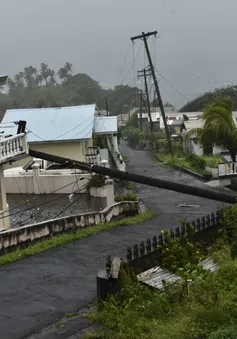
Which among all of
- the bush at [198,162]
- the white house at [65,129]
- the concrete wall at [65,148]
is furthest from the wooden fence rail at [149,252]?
the bush at [198,162]

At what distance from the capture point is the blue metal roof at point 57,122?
78.2 ft

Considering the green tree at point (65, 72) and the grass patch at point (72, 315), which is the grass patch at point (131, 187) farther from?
the green tree at point (65, 72)

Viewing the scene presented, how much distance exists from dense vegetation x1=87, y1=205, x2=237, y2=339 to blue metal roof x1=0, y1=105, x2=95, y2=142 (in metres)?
16.1

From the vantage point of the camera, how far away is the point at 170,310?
6.62 metres

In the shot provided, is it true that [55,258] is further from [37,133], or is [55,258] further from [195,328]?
[37,133]

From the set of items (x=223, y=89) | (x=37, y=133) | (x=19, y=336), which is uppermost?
(x=223, y=89)

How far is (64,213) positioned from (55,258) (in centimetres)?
548

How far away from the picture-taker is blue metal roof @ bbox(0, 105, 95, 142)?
23.8 m

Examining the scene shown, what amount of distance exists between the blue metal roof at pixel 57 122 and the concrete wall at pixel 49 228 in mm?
8076

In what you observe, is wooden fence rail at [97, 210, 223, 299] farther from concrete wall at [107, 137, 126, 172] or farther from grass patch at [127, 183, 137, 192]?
concrete wall at [107, 137, 126, 172]

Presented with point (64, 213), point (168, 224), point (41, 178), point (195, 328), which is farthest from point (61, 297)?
point (41, 178)

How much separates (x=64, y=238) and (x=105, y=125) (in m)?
14.0

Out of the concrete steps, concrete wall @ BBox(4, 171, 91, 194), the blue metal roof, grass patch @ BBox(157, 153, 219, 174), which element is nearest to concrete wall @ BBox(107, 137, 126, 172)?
the blue metal roof

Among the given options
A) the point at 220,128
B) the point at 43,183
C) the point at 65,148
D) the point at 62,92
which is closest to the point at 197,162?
the point at 220,128
